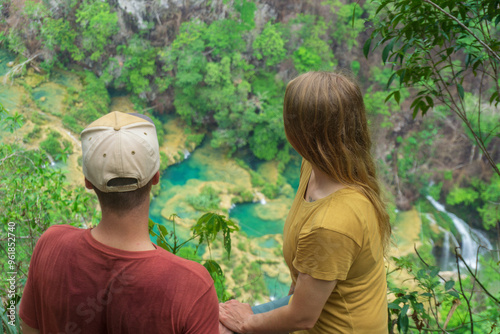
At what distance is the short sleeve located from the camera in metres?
0.56

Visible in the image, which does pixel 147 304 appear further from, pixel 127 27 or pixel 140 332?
pixel 127 27

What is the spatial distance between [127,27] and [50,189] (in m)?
5.17

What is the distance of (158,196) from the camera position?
6.20m

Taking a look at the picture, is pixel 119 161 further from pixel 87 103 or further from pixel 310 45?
pixel 310 45

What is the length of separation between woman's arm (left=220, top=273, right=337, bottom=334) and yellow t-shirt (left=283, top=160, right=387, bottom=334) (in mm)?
25

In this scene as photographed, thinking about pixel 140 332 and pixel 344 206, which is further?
pixel 344 206

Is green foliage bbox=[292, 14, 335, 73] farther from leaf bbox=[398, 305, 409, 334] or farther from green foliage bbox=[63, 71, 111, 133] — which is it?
leaf bbox=[398, 305, 409, 334]

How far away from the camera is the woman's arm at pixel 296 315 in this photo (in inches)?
23.3

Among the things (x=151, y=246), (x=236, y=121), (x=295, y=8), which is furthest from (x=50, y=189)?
(x=295, y=8)

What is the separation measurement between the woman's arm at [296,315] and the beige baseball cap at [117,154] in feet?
1.02

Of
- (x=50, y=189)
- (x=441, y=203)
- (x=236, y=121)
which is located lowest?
(x=441, y=203)

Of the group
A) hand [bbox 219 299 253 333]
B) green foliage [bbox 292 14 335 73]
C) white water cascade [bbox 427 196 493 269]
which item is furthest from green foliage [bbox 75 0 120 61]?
white water cascade [bbox 427 196 493 269]

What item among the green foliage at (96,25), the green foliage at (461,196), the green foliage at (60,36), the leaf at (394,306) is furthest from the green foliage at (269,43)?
the leaf at (394,306)

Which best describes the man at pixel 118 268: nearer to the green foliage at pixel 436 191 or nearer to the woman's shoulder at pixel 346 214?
the woman's shoulder at pixel 346 214
